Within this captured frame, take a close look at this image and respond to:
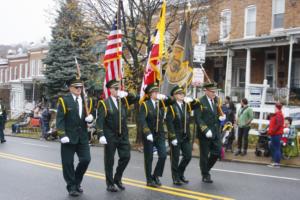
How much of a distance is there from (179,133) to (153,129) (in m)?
0.58

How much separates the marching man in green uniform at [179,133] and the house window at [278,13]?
18.3 metres

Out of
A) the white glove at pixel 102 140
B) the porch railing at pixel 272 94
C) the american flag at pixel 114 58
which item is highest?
the american flag at pixel 114 58

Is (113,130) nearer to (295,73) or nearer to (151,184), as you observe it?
(151,184)

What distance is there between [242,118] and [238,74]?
14.3m

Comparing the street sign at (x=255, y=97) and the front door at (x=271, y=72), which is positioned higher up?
the front door at (x=271, y=72)

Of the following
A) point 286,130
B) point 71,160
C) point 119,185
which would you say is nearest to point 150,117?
point 119,185

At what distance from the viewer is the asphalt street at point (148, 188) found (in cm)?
841

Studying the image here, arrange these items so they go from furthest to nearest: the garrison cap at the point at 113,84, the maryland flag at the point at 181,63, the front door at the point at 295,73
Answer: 1. the front door at the point at 295,73
2. the maryland flag at the point at 181,63
3. the garrison cap at the point at 113,84

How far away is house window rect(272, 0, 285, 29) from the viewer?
26.2 metres

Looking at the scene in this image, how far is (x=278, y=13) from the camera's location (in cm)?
2647

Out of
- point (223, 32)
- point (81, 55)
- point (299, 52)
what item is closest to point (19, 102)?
point (81, 55)

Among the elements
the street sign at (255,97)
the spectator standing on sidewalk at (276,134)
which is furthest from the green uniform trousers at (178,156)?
the street sign at (255,97)

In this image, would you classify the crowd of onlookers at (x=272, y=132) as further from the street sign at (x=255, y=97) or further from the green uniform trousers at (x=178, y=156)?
the green uniform trousers at (x=178, y=156)

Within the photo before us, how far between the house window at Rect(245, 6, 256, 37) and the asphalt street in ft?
52.7
